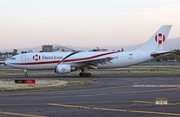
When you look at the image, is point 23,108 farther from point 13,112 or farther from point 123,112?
point 123,112

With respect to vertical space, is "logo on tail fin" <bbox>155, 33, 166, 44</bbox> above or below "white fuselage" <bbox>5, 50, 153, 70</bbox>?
above

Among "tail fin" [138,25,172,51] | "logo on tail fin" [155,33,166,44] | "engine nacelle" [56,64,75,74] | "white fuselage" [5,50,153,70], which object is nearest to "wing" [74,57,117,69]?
"white fuselage" [5,50,153,70]

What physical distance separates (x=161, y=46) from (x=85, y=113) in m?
32.3

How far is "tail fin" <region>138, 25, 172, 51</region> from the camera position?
1695 inches

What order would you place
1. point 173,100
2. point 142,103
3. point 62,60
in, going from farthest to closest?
point 62,60
point 173,100
point 142,103

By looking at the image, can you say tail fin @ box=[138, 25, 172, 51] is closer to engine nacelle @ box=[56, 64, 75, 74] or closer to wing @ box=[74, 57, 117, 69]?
wing @ box=[74, 57, 117, 69]

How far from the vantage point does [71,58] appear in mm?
41906

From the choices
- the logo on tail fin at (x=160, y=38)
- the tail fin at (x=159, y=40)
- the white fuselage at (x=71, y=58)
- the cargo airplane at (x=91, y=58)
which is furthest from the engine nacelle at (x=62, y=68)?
the logo on tail fin at (x=160, y=38)

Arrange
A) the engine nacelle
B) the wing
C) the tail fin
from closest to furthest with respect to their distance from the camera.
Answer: the engine nacelle < the wing < the tail fin

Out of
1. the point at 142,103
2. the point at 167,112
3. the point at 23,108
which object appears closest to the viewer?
the point at 167,112

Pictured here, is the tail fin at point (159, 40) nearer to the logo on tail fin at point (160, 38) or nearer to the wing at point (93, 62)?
the logo on tail fin at point (160, 38)

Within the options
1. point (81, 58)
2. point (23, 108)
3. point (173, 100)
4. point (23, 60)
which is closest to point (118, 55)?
point (81, 58)

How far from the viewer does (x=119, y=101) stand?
51.5 ft

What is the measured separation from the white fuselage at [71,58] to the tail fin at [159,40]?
0.86 m
